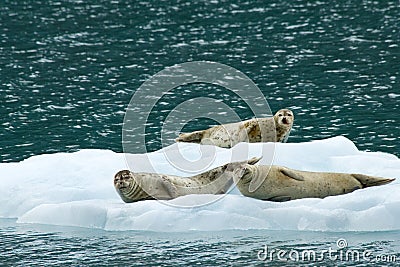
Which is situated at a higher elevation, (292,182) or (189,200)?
(292,182)

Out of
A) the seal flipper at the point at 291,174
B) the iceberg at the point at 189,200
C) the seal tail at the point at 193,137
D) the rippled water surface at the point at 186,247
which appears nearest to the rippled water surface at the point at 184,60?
the seal tail at the point at 193,137

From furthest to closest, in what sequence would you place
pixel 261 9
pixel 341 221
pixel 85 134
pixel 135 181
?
pixel 261 9 < pixel 85 134 < pixel 135 181 < pixel 341 221

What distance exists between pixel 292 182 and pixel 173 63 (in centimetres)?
1203

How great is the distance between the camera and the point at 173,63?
80.5 ft

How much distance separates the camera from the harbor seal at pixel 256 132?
15.5m

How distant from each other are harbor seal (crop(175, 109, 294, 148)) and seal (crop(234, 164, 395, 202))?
2.53 metres

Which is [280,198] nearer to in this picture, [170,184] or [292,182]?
[292,182]

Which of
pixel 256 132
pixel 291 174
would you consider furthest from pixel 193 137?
pixel 291 174

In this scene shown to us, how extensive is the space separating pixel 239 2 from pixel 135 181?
19.3 m

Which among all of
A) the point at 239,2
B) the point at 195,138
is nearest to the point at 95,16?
the point at 239,2

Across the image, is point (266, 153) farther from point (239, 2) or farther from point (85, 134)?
point (239, 2)

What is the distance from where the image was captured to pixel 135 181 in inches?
507

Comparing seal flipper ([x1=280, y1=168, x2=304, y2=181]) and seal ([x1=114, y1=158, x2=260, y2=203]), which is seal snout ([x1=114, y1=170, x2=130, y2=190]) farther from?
seal flipper ([x1=280, y1=168, x2=304, y2=181])

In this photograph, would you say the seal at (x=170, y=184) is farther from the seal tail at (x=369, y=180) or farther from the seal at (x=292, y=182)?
the seal tail at (x=369, y=180)
